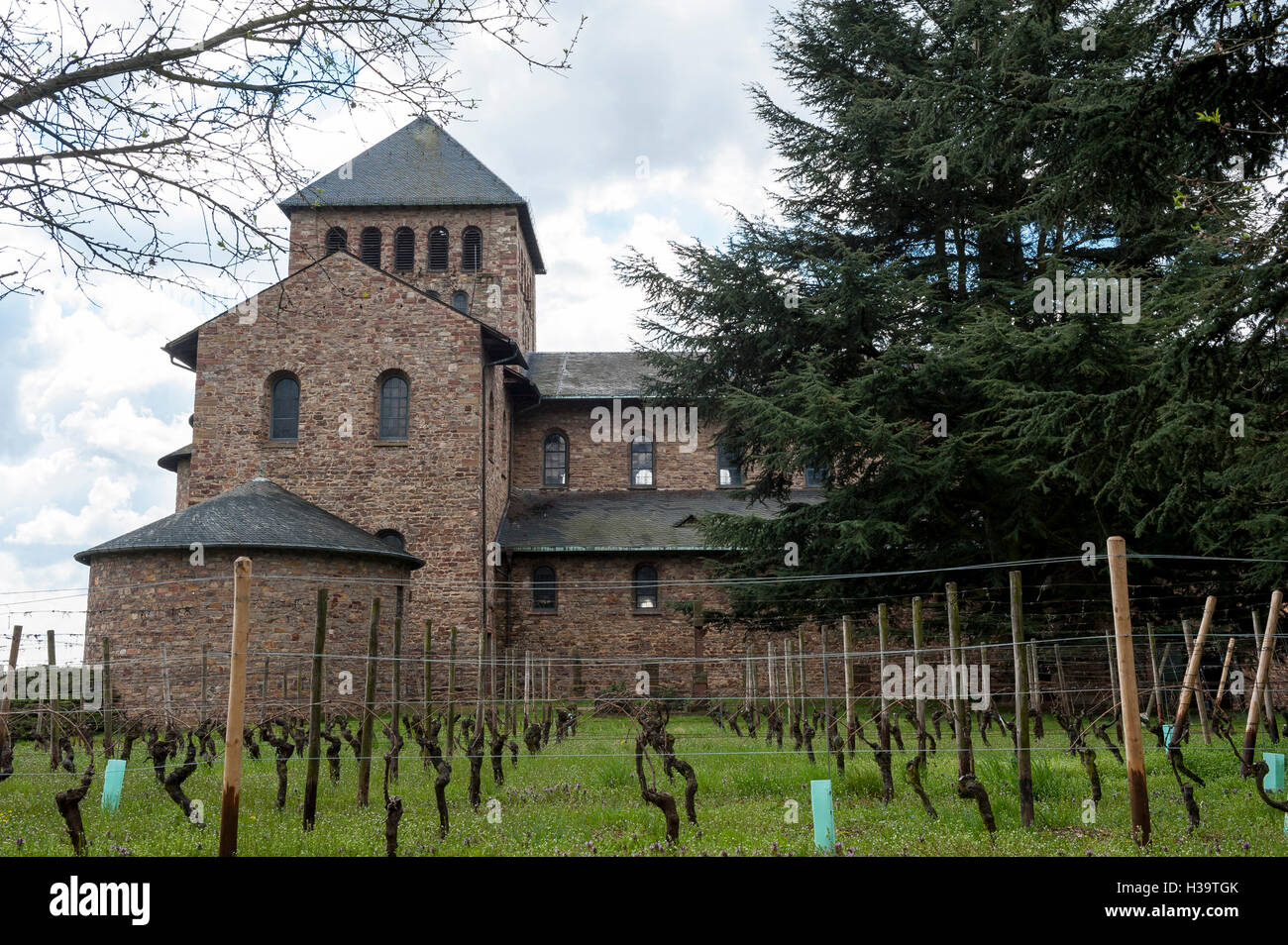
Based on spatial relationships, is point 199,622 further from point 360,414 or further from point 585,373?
point 585,373

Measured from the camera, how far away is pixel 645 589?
28172 mm

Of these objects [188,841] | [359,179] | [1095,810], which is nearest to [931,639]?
[1095,810]

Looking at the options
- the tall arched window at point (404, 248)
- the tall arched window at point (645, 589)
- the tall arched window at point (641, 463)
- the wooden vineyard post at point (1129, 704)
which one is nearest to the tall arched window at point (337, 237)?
the tall arched window at point (404, 248)

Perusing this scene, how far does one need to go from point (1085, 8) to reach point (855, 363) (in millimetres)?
8461

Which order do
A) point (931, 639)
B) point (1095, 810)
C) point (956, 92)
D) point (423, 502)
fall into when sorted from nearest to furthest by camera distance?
1. point (1095, 810)
2. point (956, 92)
3. point (931, 639)
4. point (423, 502)

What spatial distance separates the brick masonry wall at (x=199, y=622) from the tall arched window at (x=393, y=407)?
4.85 meters

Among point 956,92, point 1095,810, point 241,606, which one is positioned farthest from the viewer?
point 956,92

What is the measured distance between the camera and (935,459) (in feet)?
62.8

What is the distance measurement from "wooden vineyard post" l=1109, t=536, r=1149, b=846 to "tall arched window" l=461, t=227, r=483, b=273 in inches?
1190

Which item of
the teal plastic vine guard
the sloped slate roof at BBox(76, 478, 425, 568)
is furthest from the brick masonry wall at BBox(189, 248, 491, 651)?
the teal plastic vine guard

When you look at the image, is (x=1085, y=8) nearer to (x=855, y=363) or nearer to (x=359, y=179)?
(x=855, y=363)

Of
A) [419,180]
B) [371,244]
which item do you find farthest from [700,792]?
[419,180]
